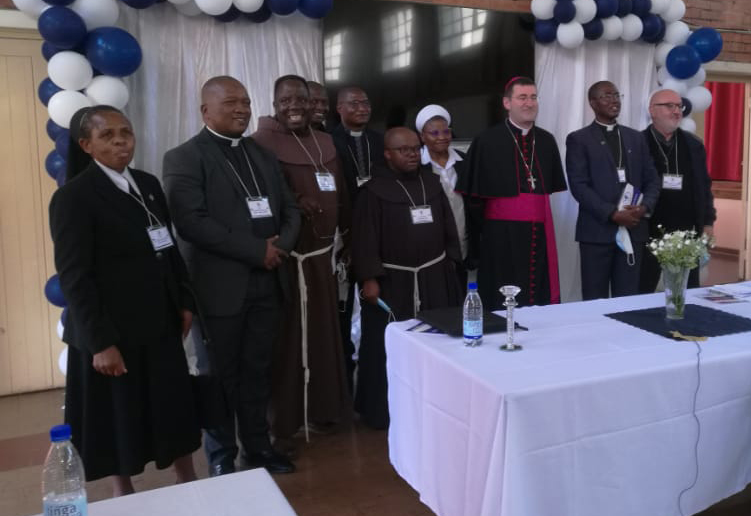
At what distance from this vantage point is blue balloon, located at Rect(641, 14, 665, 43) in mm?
5594

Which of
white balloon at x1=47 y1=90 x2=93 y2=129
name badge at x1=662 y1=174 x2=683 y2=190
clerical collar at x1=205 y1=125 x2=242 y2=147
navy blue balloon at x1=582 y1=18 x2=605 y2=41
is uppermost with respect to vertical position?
navy blue balloon at x1=582 y1=18 x2=605 y2=41

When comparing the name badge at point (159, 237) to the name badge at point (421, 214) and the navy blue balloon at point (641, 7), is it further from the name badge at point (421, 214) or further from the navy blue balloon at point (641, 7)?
the navy blue balloon at point (641, 7)

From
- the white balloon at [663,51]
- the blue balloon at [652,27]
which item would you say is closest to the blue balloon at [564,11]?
the blue balloon at [652,27]

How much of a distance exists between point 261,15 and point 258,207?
1846 mm

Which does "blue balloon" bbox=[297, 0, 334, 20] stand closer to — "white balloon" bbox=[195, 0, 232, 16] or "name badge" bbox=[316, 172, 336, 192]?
"white balloon" bbox=[195, 0, 232, 16]

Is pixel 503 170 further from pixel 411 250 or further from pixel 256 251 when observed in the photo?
pixel 256 251

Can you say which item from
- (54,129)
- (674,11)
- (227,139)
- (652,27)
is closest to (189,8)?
(54,129)

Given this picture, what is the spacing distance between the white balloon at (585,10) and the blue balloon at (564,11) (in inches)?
1.2

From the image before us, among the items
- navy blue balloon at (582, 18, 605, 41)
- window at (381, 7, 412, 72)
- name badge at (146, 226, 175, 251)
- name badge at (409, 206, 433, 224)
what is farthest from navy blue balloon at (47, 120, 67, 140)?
navy blue balloon at (582, 18, 605, 41)

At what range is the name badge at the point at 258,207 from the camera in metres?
3.06

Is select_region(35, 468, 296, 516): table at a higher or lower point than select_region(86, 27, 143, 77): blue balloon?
lower

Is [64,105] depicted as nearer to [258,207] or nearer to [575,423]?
[258,207]

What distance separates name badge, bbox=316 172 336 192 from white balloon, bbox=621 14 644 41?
3.31m

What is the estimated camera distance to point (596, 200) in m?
4.27
